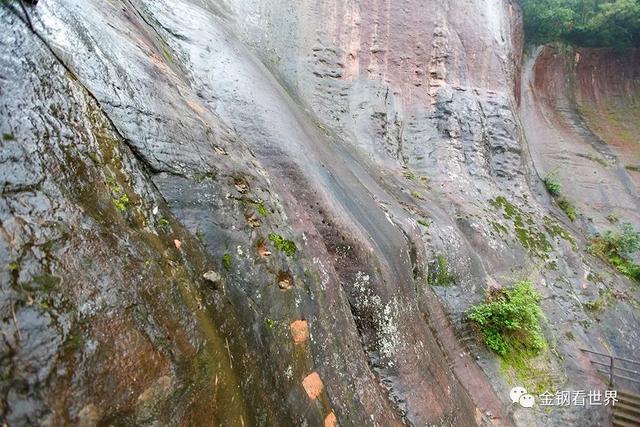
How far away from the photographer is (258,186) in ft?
14.5

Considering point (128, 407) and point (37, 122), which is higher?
point (37, 122)

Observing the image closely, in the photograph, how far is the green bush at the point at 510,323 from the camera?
8.04 meters

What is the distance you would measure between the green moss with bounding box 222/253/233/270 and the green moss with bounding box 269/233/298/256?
0.57m

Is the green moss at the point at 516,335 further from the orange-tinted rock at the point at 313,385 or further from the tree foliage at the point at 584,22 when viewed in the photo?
the tree foliage at the point at 584,22

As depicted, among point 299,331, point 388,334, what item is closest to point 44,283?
point 299,331

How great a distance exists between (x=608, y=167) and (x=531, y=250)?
8.61 meters

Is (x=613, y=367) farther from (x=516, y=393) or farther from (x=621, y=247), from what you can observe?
(x=621, y=247)

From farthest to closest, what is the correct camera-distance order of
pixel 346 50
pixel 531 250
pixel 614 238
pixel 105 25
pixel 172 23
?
pixel 614 238
pixel 346 50
pixel 531 250
pixel 172 23
pixel 105 25

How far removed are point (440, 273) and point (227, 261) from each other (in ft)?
17.6

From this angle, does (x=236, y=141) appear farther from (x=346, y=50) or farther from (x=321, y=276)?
(x=346, y=50)

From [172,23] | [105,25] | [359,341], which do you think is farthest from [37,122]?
[172,23]

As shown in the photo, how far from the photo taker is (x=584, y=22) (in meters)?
18.6

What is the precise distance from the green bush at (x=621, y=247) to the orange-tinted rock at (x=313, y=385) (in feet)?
36.4

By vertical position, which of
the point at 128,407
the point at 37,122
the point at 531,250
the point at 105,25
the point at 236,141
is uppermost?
the point at 105,25
